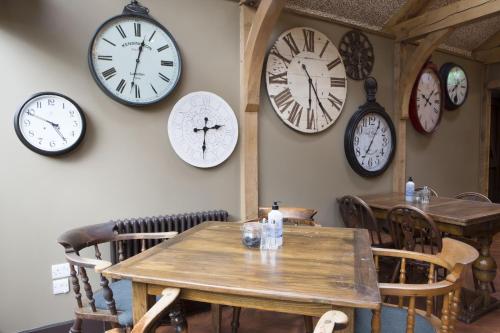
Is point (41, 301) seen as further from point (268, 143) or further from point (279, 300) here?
point (268, 143)

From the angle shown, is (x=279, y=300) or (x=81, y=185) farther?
(x=81, y=185)

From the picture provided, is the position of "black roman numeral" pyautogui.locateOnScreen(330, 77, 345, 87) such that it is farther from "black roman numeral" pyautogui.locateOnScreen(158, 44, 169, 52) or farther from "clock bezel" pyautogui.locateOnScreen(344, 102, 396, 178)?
"black roman numeral" pyautogui.locateOnScreen(158, 44, 169, 52)

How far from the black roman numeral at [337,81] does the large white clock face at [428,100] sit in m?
1.14

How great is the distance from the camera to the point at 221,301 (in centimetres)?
118

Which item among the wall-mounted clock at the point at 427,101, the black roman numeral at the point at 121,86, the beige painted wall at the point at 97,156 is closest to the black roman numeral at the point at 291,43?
the beige painted wall at the point at 97,156

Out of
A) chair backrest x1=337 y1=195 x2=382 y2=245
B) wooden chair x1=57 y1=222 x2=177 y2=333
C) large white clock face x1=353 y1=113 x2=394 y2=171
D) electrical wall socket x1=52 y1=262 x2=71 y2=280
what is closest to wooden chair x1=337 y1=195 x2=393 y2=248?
chair backrest x1=337 y1=195 x2=382 y2=245

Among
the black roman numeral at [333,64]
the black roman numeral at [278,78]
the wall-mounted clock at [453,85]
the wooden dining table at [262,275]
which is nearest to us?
the wooden dining table at [262,275]

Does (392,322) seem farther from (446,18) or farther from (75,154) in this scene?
(446,18)

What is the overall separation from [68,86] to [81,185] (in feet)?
2.06

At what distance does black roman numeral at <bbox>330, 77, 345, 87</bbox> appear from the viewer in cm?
317

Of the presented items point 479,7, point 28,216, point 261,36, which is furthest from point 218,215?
point 479,7

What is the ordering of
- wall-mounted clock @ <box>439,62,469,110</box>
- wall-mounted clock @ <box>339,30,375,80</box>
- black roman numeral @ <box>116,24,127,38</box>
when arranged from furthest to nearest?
wall-mounted clock @ <box>439,62,469,110</box>
wall-mounted clock @ <box>339,30,375,80</box>
black roman numeral @ <box>116,24,127,38</box>

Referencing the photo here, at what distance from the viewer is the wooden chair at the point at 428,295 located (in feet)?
4.00

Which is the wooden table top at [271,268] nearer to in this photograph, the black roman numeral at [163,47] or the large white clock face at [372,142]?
the black roman numeral at [163,47]
